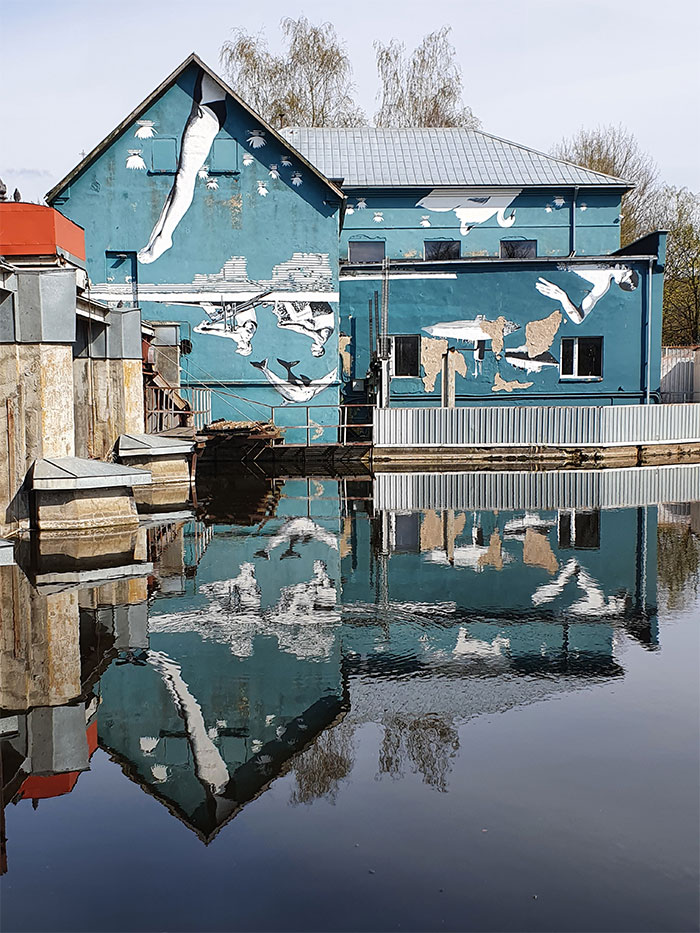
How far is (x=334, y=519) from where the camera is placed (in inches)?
676

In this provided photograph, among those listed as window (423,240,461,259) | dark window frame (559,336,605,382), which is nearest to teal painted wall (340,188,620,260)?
window (423,240,461,259)

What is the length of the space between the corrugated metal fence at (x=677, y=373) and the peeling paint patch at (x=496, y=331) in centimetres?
971

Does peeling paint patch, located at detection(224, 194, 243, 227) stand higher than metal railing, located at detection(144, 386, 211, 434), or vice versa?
peeling paint patch, located at detection(224, 194, 243, 227)

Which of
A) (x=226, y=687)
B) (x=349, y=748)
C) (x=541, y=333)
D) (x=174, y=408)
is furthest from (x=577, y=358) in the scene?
(x=349, y=748)

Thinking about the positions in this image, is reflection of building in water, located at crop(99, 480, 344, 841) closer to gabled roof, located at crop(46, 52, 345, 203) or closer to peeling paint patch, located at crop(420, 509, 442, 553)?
peeling paint patch, located at crop(420, 509, 442, 553)

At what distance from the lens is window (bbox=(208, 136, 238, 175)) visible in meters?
28.5

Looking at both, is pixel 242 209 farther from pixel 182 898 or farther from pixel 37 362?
pixel 182 898

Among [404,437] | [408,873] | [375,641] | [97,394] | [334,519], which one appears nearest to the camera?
[408,873]

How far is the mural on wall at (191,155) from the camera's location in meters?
28.2

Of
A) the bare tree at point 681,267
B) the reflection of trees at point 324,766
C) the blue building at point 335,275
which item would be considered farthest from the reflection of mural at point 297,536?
the bare tree at point 681,267

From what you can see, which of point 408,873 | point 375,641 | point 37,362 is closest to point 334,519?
point 37,362

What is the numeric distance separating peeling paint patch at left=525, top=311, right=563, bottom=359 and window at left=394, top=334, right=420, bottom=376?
3558 mm

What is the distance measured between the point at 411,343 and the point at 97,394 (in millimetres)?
13496

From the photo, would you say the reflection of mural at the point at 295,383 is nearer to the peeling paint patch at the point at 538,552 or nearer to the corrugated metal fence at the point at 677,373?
the peeling paint patch at the point at 538,552
